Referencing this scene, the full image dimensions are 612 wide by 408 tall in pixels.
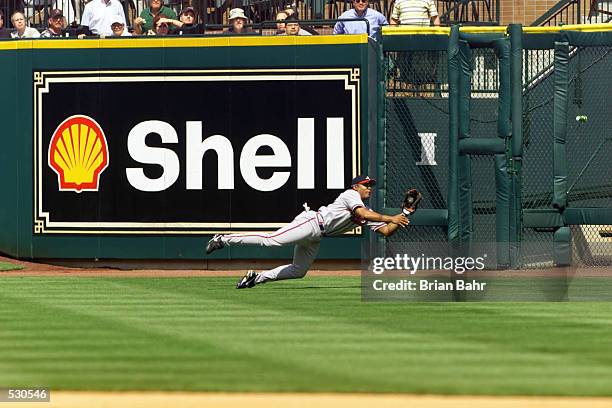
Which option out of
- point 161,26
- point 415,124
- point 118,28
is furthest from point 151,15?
point 415,124

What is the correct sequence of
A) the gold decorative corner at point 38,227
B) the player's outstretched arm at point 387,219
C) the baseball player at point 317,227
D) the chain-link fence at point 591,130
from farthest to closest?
the gold decorative corner at point 38,227 < the chain-link fence at point 591,130 < the baseball player at point 317,227 < the player's outstretched arm at point 387,219

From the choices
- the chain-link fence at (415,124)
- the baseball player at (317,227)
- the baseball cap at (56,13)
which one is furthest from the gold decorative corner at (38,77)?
the baseball player at (317,227)

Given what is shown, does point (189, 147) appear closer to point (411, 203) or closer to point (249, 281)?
point (249, 281)

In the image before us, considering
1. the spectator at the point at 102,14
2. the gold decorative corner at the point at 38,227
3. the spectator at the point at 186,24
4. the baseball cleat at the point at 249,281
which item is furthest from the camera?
the spectator at the point at 102,14

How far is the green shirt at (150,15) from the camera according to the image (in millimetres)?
21641

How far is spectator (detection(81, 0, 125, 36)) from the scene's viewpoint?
21.5 metres

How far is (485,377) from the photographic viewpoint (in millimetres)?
9148

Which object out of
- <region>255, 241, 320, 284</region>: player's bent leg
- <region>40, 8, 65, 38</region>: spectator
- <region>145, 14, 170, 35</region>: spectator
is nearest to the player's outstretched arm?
<region>255, 241, 320, 284</region>: player's bent leg

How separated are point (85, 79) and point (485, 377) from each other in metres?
12.9

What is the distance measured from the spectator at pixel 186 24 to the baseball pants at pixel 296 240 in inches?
234

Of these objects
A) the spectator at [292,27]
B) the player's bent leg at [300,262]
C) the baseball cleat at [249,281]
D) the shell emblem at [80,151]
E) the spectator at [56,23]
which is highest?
the spectator at [56,23]

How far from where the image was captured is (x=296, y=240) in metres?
15.9

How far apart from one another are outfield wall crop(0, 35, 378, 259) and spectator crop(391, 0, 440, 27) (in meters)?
1.13

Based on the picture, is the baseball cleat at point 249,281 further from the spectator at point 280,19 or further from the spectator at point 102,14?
the spectator at point 102,14
